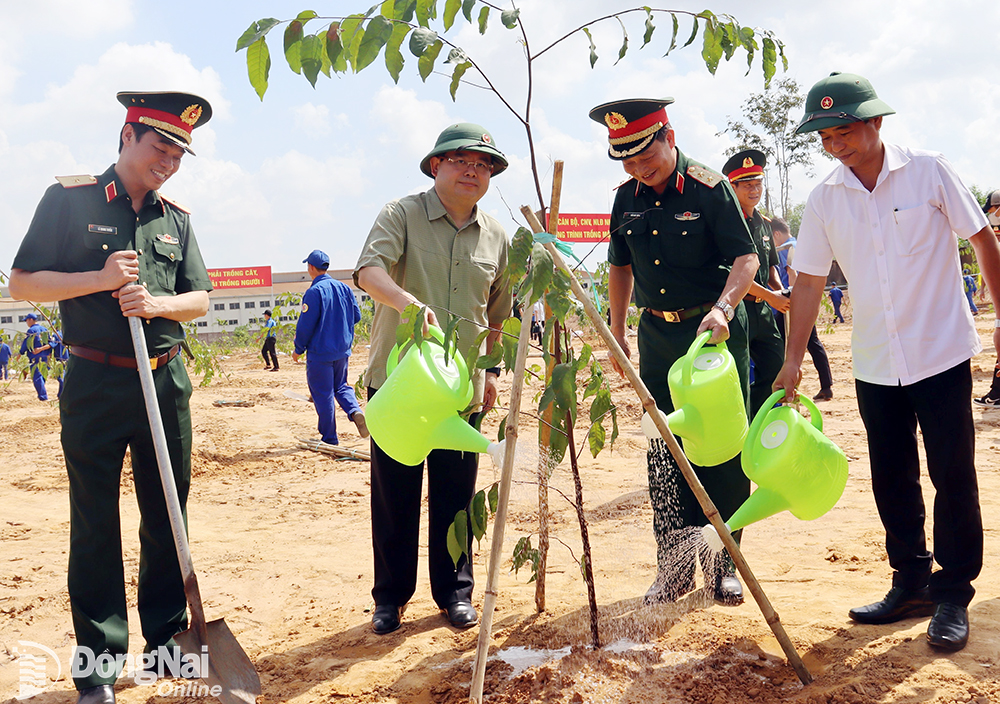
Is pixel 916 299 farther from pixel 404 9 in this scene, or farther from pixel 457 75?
pixel 404 9

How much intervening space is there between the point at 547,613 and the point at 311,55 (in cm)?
218

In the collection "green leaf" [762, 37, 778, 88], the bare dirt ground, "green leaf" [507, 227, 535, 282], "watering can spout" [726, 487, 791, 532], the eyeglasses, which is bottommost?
the bare dirt ground

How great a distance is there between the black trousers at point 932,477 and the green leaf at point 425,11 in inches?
75.0

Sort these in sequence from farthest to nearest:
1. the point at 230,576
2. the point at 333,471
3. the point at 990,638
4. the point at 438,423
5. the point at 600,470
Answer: the point at 333,471
the point at 600,470
the point at 230,576
the point at 990,638
the point at 438,423

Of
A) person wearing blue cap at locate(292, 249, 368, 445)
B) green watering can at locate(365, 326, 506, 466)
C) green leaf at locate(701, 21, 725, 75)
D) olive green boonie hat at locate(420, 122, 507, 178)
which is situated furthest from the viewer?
person wearing blue cap at locate(292, 249, 368, 445)

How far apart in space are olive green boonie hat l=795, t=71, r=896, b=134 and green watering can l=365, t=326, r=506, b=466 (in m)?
1.40

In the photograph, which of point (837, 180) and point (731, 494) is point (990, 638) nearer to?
point (731, 494)

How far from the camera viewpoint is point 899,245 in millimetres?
2453

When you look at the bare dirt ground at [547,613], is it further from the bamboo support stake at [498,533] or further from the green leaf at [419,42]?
the green leaf at [419,42]

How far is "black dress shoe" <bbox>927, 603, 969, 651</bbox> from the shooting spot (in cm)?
235

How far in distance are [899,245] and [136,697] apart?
295 centimetres

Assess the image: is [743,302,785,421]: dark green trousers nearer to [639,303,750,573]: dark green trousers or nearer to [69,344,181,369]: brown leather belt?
[639,303,750,573]: dark green trousers

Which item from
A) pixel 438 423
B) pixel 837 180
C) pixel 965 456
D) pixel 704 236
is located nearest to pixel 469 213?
pixel 704 236

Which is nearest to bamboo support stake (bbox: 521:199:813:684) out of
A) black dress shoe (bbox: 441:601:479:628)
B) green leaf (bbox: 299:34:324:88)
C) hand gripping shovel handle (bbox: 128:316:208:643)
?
green leaf (bbox: 299:34:324:88)
